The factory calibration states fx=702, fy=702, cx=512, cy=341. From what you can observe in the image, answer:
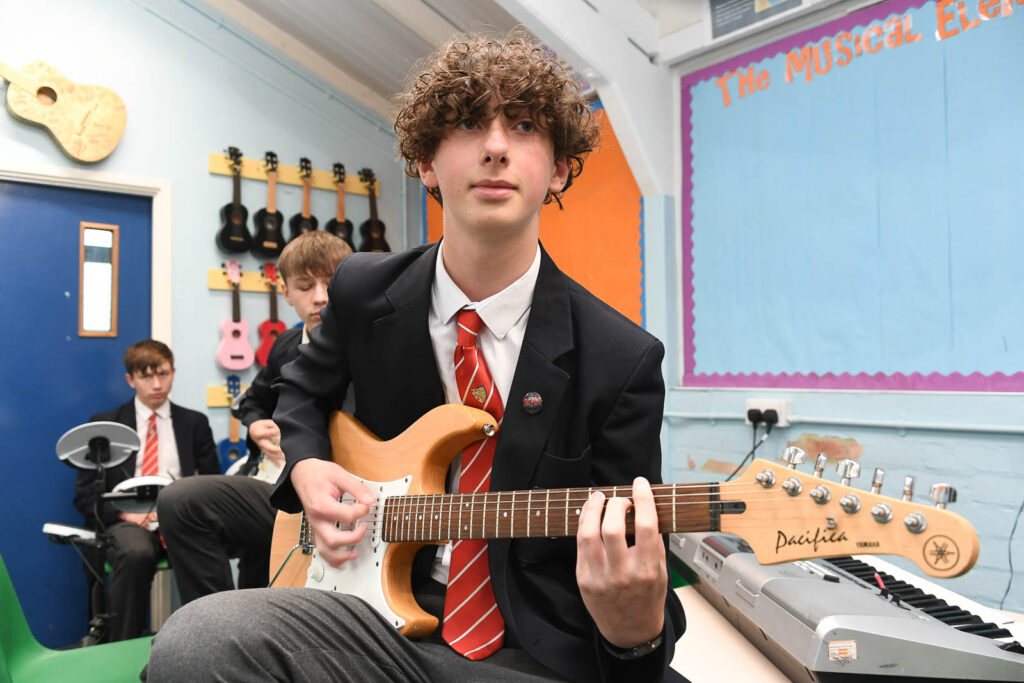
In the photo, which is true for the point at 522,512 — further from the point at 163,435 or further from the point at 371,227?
the point at 371,227

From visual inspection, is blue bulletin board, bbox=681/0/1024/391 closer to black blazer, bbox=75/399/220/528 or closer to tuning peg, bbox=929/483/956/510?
tuning peg, bbox=929/483/956/510

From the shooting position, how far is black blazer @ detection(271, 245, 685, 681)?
42.4 inches

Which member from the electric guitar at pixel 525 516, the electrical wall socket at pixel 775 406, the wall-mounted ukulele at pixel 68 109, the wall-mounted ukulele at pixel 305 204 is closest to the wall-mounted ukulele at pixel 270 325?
the wall-mounted ukulele at pixel 305 204

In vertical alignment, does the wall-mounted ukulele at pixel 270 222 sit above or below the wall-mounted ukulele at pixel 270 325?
above

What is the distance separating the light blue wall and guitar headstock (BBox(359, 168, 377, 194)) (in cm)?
21

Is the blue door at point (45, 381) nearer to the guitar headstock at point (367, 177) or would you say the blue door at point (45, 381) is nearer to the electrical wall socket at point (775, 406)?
the guitar headstock at point (367, 177)

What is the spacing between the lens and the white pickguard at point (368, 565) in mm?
1138

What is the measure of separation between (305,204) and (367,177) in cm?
45

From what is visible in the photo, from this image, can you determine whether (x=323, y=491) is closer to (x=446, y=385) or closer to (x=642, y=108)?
(x=446, y=385)

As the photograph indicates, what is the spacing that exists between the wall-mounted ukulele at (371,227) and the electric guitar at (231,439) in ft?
3.64

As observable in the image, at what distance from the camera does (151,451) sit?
3215 mm

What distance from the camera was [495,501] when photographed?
3.46 feet

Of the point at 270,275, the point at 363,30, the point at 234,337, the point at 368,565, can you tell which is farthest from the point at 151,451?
the point at 368,565

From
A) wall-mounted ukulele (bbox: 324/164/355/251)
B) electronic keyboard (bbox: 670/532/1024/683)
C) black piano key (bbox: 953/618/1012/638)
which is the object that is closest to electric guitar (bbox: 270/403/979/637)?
electronic keyboard (bbox: 670/532/1024/683)
